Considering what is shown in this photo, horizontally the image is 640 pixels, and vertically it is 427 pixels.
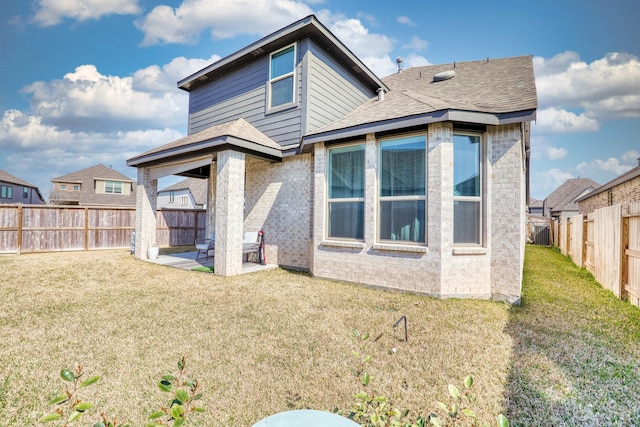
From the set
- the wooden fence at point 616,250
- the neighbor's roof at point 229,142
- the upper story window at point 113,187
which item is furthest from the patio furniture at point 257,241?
the upper story window at point 113,187

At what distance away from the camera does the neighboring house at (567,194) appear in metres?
31.0

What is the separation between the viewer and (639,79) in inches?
495

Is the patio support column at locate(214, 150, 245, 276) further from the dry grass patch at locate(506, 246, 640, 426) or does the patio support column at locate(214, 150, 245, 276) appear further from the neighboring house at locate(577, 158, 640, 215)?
the neighboring house at locate(577, 158, 640, 215)

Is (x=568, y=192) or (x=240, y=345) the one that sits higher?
(x=568, y=192)

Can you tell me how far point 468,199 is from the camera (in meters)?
5.75

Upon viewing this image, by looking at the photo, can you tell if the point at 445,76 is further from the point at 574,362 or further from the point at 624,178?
the point at 624,178

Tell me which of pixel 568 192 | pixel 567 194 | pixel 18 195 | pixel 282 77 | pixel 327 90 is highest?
pixel 282 77

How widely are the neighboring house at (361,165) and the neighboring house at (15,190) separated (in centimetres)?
3273

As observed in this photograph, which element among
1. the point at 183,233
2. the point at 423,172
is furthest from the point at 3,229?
the point at 423,172

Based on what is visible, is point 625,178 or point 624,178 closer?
point 625,178

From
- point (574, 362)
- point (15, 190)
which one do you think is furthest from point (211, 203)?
point (15, 190)

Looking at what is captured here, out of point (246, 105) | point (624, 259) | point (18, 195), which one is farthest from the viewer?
point (18, 195)

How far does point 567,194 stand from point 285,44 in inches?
1617

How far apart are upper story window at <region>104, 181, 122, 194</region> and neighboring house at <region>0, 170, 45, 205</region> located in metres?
9.77
